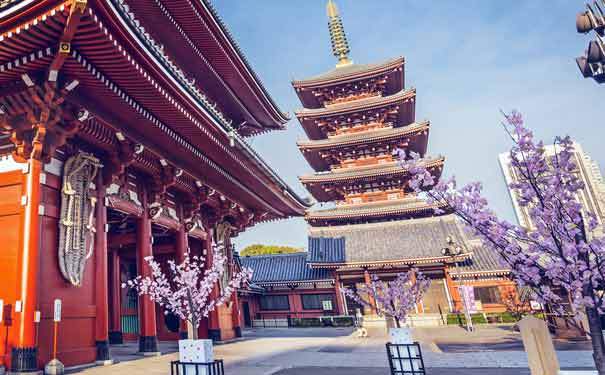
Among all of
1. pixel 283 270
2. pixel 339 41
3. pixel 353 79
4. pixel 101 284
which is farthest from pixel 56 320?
pixel 339 41

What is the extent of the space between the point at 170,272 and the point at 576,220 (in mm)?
13948

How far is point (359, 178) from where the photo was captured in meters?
30.2

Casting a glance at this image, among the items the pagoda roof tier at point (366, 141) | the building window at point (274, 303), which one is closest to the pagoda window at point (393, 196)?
the pagoda roof tier at point (366, 141)

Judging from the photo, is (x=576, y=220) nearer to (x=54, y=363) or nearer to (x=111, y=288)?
(x=54, y=363)

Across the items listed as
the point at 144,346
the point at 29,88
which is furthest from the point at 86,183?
the point at 144,346

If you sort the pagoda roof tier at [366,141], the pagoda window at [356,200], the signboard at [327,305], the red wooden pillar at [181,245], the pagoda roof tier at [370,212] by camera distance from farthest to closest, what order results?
the pagoda window at [356,200] → the pagoda roof tier at [366,141] → the pagoda roof tier at [370,212] → the signboard at [327,305] → the red wooden pillar at [181,245]

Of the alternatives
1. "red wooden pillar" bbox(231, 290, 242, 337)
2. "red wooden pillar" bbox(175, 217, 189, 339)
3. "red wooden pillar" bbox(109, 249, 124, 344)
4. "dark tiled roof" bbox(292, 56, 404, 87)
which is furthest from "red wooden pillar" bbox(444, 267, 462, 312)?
"red wooden pillar" bbox(109, 249, 124, 344)

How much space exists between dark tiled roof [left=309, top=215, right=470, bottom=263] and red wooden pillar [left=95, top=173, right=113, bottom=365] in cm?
2060

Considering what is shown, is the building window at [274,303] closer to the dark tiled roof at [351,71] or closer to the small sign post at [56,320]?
the dark tiled roof at [351,71]

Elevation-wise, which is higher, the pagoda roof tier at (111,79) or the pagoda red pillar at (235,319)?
the pagoda roof tier at (111,79)

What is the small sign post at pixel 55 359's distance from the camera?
6965 mm

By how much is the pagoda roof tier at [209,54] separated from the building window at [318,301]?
53.6 feet

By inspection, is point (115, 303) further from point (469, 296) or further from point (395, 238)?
point (469, 296)

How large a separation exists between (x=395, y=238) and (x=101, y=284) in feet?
77.9
